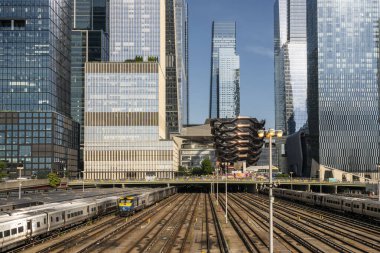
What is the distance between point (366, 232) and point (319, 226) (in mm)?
7849

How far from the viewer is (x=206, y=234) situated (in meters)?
58.6

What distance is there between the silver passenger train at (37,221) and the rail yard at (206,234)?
1.07 metres

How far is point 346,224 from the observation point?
69500mm

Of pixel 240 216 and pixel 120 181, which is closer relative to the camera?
pixel 240 216

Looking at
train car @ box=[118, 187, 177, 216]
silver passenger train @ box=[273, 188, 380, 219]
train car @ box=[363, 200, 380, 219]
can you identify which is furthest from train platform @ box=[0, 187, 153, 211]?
train car @ box=[363, 200, 380, 219]

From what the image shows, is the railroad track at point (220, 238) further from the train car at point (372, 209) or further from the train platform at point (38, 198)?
the train platform at point (38, 198)

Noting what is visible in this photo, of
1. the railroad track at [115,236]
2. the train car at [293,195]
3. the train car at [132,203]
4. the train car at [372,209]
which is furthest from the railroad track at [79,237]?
the train car at [293,195]

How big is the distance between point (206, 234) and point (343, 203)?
34073 mm

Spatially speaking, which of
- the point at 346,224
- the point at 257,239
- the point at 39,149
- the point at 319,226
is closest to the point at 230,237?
the point at 257,239

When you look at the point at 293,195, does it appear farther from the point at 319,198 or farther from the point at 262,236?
the point at 262,236

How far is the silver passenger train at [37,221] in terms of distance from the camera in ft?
137

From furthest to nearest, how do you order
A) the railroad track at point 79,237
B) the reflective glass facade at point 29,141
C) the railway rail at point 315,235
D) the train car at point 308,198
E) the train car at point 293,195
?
the reflective glass facade at point 29,141, the train car at point 293,195, the train car at point 308,198, the railway rail at point 315,235, the railroad track at point 79,237

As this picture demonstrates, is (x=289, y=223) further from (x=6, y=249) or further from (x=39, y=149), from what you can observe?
(x=39, y=149)

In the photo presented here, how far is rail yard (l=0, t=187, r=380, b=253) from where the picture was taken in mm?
48406
